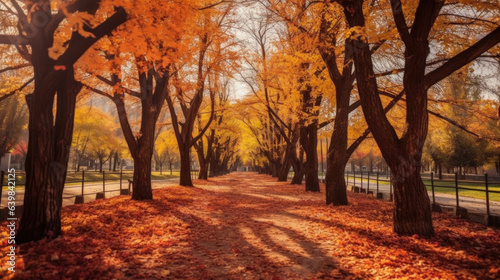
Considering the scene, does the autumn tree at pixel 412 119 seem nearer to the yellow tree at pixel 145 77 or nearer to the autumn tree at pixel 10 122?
the yellow tree at pixel 145 77

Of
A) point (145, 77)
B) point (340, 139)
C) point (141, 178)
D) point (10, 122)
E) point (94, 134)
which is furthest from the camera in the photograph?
point (94, 134)

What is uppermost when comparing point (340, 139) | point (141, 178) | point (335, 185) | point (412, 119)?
point (412, 119)

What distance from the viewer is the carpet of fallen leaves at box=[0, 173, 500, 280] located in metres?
3.92

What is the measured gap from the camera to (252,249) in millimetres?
5211

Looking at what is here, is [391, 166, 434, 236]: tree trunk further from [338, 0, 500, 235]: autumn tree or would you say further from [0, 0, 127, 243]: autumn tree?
[0, 0, 127, 243]: autumn tree

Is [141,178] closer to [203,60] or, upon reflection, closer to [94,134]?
[203,60]

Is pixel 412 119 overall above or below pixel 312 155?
above

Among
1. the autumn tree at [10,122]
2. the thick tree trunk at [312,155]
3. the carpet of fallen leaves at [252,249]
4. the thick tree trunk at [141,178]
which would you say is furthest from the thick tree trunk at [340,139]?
the autumn tree at [10,122]

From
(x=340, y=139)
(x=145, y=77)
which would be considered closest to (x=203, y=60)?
(x=145, y=77)

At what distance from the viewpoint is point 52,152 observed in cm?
520

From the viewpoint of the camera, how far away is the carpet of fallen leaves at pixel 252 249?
12.9ft

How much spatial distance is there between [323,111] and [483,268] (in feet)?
38.5

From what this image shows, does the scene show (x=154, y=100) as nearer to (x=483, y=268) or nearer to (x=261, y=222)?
(x=261, y=222)

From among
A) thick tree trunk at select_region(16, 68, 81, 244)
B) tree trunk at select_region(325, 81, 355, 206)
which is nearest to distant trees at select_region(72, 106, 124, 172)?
tree trunk at select_region(325, 81, 355, 206)
